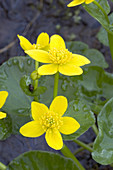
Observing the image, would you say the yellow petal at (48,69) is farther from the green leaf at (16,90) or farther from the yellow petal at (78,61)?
the green leaf at (16,90)

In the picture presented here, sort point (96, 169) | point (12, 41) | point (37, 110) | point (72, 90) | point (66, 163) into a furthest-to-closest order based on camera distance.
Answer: point (12, 41) → point (96, 169) → point (72, 90) → point (66, 163) → point (37, 110)

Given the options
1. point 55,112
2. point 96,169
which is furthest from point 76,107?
point 96,169

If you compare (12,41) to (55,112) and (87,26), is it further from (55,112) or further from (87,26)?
(55,112)

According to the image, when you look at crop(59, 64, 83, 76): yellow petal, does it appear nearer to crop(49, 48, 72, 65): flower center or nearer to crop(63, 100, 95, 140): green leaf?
crop(49, 48, 72, 65): flower center

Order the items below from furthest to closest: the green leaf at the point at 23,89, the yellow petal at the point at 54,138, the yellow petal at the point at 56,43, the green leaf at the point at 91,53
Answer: the green leaf at the point at 91,53 → the green leaf at the point at 23,89 → the yellow petal at the point at 56,43 → the yellow petal at the point at 54,138

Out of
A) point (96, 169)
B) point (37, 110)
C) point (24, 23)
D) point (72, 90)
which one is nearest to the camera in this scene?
point (37, 110)

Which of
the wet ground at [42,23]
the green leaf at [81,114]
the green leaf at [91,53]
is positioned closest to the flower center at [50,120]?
the green leaf at [81,114]

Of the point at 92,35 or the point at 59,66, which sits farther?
the point at 92,35

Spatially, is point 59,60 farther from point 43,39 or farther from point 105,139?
point 105,139
